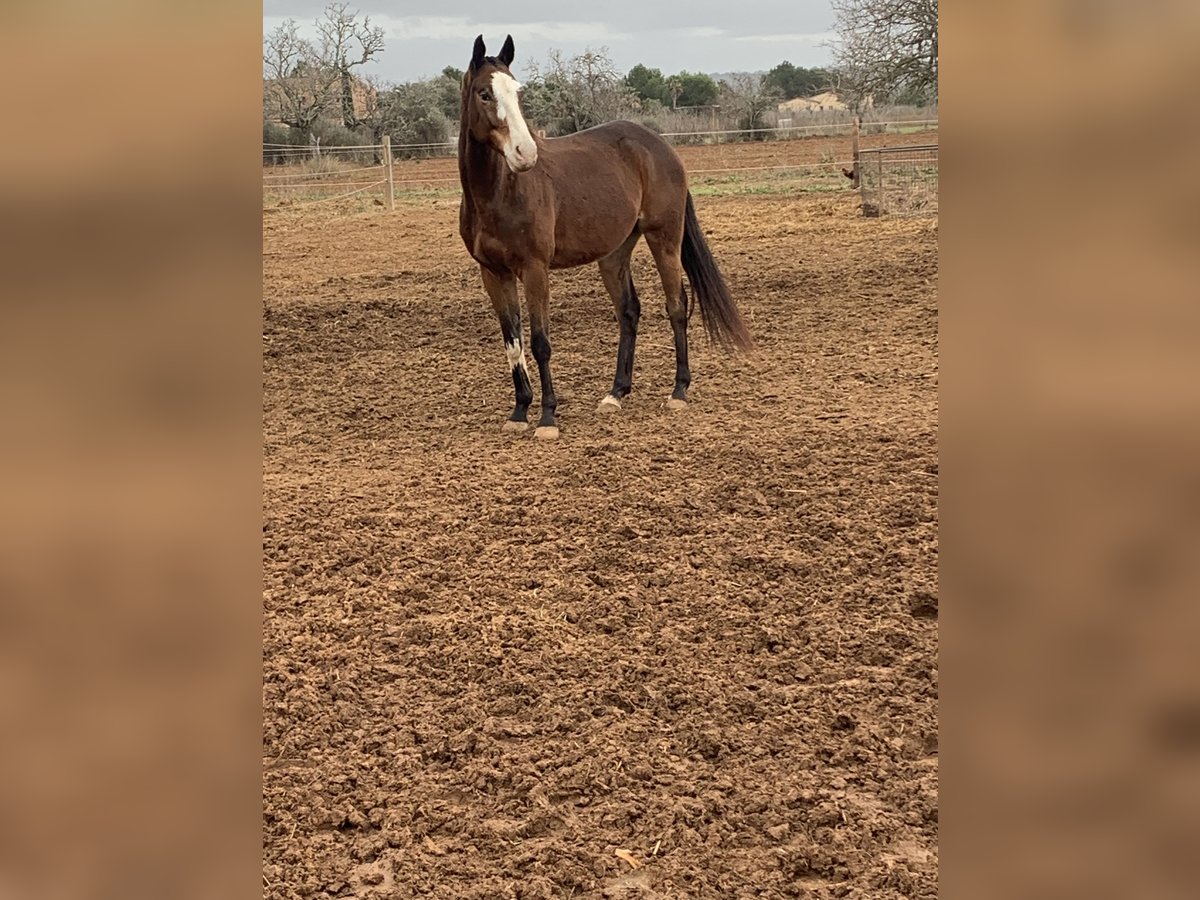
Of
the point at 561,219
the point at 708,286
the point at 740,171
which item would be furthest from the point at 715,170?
the point at 561,219

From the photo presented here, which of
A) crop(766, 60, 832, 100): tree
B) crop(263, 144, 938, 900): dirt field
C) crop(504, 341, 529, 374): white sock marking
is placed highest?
crop(766, 60, 832, 100): tree

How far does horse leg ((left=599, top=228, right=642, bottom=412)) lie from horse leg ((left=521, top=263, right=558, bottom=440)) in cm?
→ 55

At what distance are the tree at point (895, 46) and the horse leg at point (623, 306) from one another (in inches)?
424

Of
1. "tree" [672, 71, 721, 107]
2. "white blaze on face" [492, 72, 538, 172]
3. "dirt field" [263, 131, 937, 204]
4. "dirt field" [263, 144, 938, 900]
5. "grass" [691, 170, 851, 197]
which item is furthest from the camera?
"tree" [672, 71, 721, 107]

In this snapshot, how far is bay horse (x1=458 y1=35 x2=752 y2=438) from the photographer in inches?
205

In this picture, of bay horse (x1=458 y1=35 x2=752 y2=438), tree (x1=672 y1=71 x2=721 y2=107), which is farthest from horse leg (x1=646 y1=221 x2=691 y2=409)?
tree (x1=672 y1=71 x2=721 y2=107)

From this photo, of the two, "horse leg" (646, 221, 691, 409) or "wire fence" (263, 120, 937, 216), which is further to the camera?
"wire fence" (263, 120, 937, 216)

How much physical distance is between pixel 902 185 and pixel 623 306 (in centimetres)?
903

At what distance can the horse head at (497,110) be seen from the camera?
5.03 metres

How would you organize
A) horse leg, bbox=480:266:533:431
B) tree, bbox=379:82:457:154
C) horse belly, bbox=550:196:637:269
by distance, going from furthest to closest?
1. tree, bbox=379:82:457:154
2. horse belly, bbox=550:196:637:269
3. horse leg, bbox=480:266:533:431
